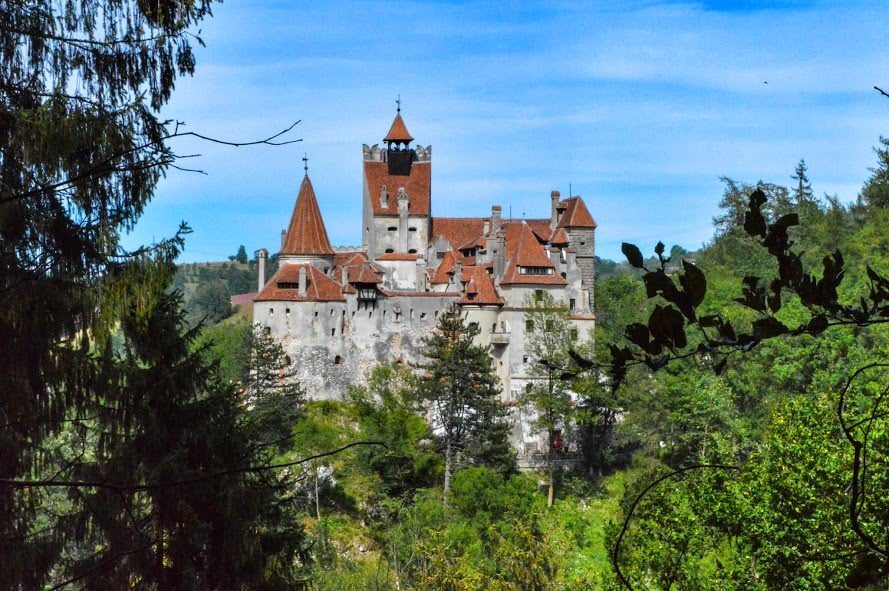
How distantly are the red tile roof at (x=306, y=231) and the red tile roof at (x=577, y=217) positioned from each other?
13104mm

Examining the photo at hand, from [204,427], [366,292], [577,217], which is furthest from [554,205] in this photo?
[204,427]

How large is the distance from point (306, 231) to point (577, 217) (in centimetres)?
1495

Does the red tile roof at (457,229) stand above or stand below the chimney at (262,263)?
above

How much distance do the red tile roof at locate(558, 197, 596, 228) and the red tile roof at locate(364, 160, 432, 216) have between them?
304 inches

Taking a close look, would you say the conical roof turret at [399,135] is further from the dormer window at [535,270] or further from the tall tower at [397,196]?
the dormer window at [535,270]

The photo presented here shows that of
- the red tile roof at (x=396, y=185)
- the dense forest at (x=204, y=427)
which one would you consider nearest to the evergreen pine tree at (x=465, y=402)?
the dense forest at (x=204, y=427)

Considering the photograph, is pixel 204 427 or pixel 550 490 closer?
pixel 204 427

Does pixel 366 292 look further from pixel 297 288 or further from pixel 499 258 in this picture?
pixel 499 258

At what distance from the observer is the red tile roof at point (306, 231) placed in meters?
54.5

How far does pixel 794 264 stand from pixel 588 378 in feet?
143

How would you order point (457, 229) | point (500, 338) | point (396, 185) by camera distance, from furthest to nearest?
1. point (457, 229)
2. point (396, 185)
3. point (500, 338)

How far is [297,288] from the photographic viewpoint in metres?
52.6

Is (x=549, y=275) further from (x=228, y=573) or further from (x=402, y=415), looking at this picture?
(x=228, y=573)

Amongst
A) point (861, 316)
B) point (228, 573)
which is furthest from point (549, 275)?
point (861, 316)
